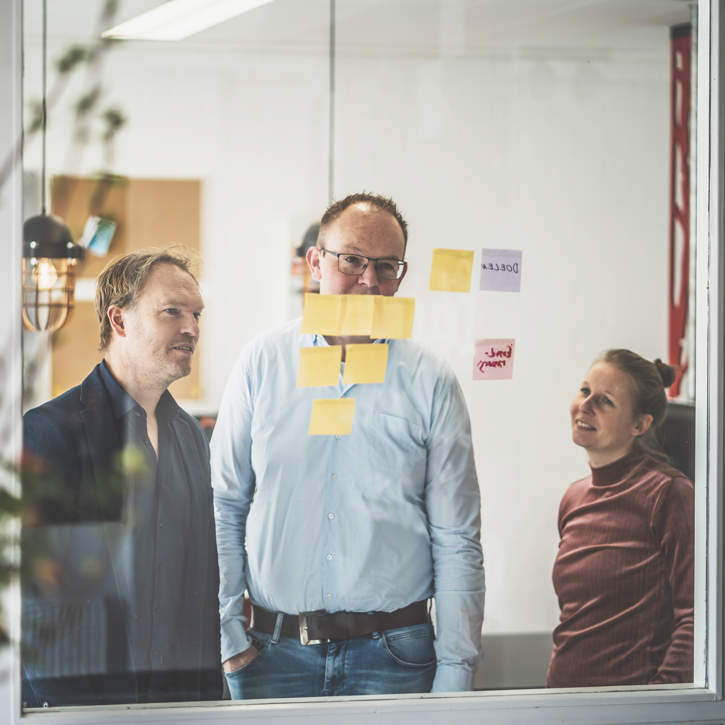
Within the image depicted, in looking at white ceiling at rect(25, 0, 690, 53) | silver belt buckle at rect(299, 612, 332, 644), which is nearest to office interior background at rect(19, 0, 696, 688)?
white ceiling at rect(25, 0, 690, 53)

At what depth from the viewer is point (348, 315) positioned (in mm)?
1535

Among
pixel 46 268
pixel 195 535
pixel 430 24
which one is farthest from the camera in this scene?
pixel 430 24

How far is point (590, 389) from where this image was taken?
1.75 meters

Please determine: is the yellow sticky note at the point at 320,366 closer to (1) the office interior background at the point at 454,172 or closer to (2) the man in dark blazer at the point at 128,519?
(1) the office interior background at the point at 454,172

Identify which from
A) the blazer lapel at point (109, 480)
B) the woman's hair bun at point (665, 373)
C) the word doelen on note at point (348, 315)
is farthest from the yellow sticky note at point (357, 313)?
the woman's hair bun at point (665, 373)

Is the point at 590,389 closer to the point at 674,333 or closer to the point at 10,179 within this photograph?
the point at 674,333

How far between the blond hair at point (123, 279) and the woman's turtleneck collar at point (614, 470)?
3.81ft

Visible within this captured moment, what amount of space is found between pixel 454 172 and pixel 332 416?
2.13 ft

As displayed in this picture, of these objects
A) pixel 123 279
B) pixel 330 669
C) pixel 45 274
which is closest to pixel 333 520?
pixel 330 669

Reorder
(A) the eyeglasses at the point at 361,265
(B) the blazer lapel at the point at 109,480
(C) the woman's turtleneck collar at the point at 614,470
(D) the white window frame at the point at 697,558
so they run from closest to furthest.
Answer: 1. (D) the white window frame at the point at 697,558
2. (B) the blazer lapel at the point at 109,480
3. (A) the eyeglasses at the point at 361,265
4. (C) the woman's turtleneck collar at the point at 614,470

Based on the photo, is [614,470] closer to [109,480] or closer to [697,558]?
[697,558]

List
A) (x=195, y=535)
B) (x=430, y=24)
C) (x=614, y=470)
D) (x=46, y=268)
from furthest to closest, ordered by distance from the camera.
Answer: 1. (x=614, y=470)
2. (x=430, y=24)
3. (x=195, y=535)
4. (x=46, y=268)

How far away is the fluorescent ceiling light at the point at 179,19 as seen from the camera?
147 centimetres

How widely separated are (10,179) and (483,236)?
1.02 meters
